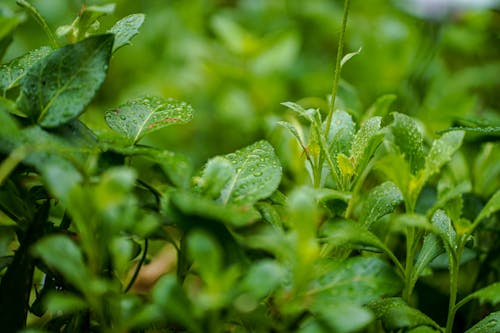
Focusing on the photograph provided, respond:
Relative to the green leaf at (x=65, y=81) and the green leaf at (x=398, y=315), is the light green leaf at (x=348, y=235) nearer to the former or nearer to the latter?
the green leaf at (x=398, y=315)

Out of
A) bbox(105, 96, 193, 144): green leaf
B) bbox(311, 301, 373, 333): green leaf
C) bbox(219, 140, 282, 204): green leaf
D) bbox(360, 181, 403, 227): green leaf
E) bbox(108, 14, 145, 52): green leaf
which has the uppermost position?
bbox(108, 14, 145, 52): green leaf

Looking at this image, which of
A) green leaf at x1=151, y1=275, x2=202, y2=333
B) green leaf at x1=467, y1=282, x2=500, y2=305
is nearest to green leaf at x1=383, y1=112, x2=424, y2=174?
green leaf at x1=467, y1=282, x2=500, y2=305

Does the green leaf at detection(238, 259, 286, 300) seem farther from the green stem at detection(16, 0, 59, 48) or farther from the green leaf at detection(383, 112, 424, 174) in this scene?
the green stem at detection(16, 0, 59, 48)

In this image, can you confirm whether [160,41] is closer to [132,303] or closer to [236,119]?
[236,119]

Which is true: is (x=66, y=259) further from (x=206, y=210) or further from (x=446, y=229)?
(x=446, y=229)

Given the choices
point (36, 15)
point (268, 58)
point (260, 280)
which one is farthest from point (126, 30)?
point (268, 58)

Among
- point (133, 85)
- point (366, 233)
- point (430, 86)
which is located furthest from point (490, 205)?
point (133, 85)

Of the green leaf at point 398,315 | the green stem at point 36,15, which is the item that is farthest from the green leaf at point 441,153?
the green stem at point 36,15
